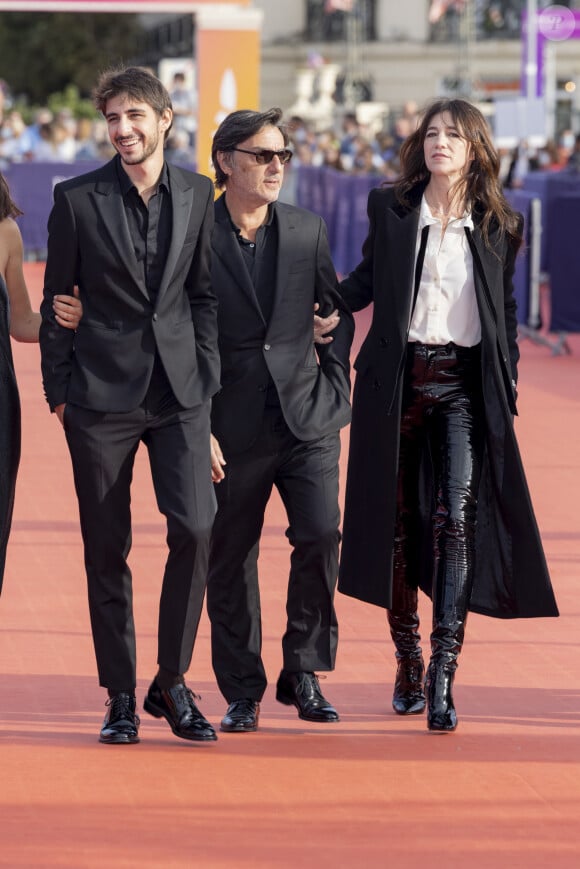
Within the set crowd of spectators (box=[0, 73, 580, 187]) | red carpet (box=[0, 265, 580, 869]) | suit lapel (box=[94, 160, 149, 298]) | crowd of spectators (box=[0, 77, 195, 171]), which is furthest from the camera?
crowd of spectators (box=[0, 77, 195, 171])

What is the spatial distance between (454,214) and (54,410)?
1.46 m

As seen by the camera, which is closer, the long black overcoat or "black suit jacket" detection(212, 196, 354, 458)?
"black suit jacket" detection(212, 196, 354, 458)

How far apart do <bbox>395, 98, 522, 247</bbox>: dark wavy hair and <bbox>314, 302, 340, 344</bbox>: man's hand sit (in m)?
0.47

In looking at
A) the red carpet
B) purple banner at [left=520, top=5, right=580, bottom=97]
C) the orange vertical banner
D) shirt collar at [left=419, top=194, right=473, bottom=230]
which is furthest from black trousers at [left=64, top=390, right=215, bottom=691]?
purple banner at [left=520, top=5, right=580, bottom=97]

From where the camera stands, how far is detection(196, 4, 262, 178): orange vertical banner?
2436cm

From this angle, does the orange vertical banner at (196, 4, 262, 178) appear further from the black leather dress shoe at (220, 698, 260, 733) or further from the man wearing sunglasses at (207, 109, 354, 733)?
the black leather dress shoe at (220, 698, 260, 733)

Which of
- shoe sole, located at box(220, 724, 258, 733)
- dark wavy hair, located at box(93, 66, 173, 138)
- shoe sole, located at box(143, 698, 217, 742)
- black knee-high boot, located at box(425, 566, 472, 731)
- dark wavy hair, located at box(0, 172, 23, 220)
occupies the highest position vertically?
dark wavy hair, located at box(93, 66, 173, 138)

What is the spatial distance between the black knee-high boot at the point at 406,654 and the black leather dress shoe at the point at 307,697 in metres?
0.25

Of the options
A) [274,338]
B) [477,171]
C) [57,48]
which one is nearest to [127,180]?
[274,338]

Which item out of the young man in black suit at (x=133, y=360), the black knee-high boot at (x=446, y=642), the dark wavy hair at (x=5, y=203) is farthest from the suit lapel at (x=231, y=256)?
the black knee-high boot at (x=446, y=642)

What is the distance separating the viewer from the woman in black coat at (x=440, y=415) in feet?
20.4

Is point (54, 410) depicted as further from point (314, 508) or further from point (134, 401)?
point (314, 508)

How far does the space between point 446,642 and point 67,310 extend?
159 centimetres

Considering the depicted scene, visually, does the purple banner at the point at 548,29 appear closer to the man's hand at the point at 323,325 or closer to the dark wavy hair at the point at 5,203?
the man's hand at the point at 323,325
